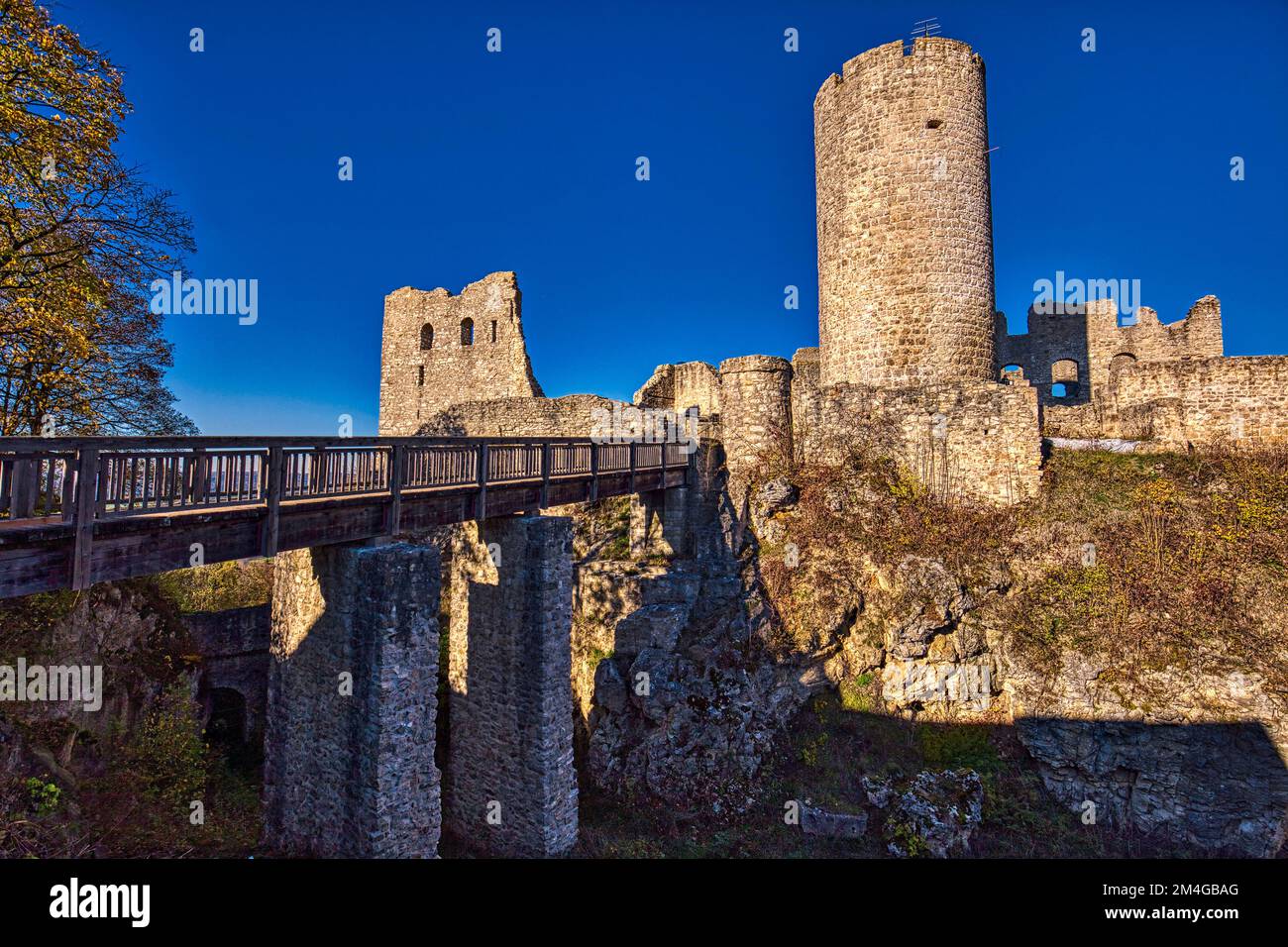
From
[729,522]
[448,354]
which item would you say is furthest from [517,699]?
[448,354]

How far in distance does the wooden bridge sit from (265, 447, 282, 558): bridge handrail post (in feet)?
0.04

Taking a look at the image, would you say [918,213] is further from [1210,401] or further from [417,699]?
[417,699]

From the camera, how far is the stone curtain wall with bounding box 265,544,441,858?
7.23 meters

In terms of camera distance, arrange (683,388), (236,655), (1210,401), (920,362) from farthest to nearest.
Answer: (683,388) < (920,362) < (1210,401) < (236,655)

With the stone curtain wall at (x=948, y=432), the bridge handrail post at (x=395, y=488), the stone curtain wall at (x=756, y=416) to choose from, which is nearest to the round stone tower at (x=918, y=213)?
the stone curtain wall at (x=948, y=432)

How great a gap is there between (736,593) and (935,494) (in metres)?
5.29

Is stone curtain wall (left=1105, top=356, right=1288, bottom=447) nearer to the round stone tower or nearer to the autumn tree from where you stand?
the round stone tower

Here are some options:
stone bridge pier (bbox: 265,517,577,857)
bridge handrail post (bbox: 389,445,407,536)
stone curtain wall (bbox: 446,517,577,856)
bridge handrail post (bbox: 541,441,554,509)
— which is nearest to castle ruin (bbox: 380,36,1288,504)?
bridge handrail post (bbox: 541,441,554,509)

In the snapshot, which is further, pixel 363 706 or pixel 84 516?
pixel 363 706

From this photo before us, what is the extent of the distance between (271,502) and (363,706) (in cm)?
287

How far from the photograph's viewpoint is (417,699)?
24.6 feet

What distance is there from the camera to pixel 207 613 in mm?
12570

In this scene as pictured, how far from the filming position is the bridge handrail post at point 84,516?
475 centimetres

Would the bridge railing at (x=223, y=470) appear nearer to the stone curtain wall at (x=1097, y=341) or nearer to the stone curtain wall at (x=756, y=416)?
the stone curtain wall at (x=756, y=416)
